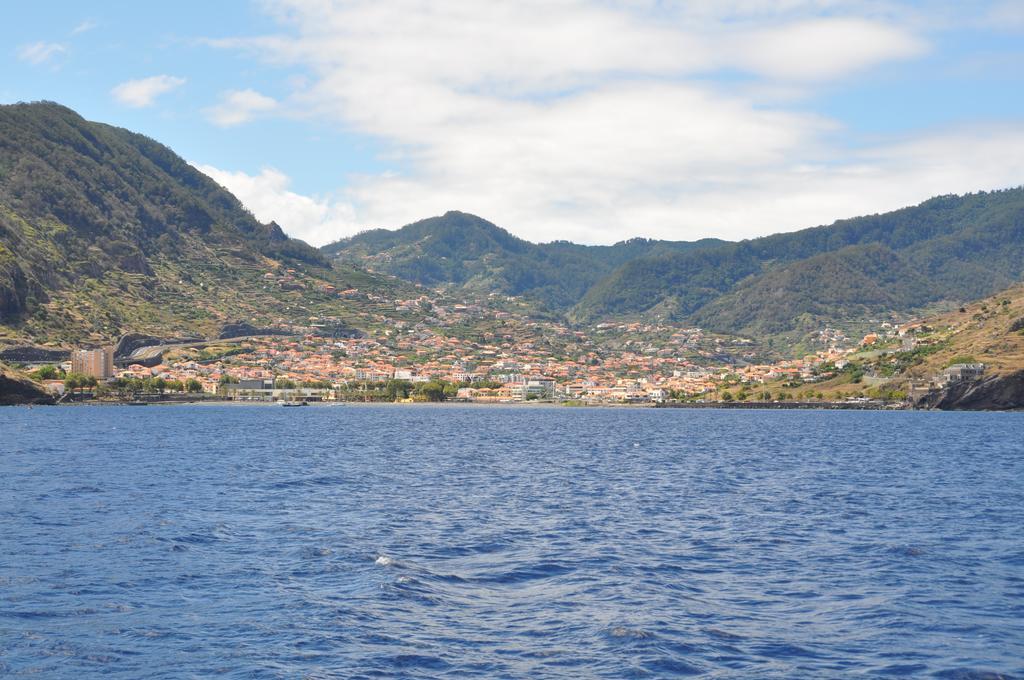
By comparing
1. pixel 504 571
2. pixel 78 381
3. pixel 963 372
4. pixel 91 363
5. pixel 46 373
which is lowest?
pixel 504 571

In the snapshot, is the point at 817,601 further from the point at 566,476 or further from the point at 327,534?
the point at 566,476

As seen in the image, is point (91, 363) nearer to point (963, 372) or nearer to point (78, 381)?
point (78, 381)

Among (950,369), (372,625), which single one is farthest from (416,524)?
(950,369)

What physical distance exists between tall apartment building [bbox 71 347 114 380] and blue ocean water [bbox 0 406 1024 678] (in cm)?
13751

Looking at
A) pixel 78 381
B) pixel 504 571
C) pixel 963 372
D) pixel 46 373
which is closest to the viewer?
pixel 504 571

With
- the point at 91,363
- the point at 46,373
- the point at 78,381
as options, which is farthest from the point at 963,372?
the point at 46,373

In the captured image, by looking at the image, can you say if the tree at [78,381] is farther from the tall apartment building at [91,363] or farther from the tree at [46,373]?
the tall apartment building at [91,363]

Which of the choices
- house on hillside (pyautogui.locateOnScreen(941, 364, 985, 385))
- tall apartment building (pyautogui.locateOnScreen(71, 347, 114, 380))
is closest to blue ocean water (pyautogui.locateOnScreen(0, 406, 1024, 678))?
house on hillside (pyautogui.locateOnScreen(941, 364, 985, 385))

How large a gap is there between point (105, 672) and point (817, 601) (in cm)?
1796

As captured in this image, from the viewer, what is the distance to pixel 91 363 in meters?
194

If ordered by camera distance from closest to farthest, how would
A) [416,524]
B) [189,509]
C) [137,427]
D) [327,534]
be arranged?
[327,534]
[416,524]
[189,509]
[137,427]

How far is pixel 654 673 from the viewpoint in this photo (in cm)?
2042

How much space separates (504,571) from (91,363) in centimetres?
18340

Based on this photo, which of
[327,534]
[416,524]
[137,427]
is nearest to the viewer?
[327,534]
